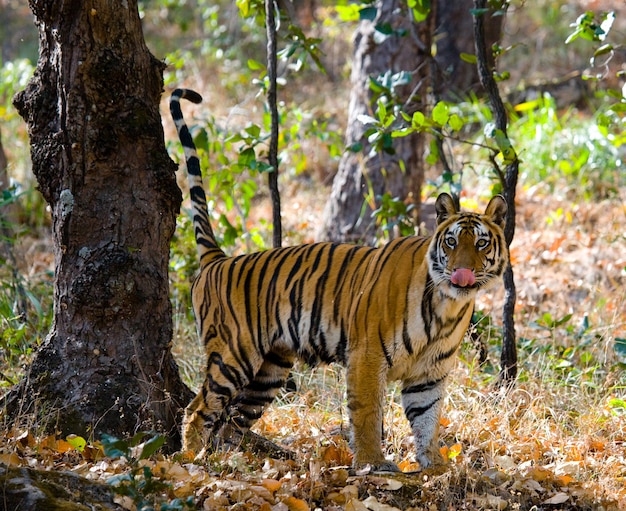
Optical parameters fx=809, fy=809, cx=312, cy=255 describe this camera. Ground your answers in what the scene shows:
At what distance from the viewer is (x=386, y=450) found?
4.91 meters

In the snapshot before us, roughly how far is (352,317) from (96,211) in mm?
1528

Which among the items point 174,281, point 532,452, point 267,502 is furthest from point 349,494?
point 174,281

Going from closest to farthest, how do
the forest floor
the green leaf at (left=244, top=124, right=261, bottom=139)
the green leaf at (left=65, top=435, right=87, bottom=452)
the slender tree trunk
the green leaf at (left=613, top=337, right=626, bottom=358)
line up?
the forest floor → the green leaf at (left=65, top=435, right=87, bottom=452) → the green leaf at (left=613, top=337, right=626, bottom=358) → the slender tree trunk → the green leaf at (left=244, top=124, right=261, bottom=139)

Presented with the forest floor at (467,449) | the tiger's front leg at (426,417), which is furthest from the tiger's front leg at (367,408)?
the tiger's front leg at (426,417)

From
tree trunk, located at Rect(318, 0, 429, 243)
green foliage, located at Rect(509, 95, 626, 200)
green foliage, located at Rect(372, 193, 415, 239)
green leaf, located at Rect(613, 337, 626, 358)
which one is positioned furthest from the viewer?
green foliage, located at Rect(509, 95, 626, 200)

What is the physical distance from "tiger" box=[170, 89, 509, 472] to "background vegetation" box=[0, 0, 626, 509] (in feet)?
1.01

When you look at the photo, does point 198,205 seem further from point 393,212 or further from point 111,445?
point 111,445

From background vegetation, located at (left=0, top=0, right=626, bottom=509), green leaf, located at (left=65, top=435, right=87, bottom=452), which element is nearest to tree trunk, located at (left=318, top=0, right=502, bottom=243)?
background vegetation, located at (left=0, top=0, right=626, bottom=509)

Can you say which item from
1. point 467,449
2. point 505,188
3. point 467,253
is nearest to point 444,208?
point 467,253

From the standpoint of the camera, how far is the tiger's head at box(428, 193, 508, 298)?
419cm

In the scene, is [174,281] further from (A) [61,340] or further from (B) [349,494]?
(B) [349,494]

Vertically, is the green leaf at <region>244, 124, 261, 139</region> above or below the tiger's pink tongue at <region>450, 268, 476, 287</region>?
above

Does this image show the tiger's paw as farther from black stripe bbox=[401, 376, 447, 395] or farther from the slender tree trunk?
the slender tree trunk

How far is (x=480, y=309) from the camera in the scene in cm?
744
